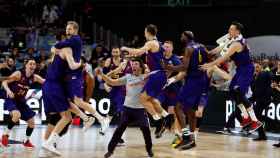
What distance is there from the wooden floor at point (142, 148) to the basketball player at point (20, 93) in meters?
0.31

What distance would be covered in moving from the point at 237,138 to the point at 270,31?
8732 mm

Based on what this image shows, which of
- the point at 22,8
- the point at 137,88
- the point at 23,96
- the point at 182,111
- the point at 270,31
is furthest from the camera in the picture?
the point at 22,8

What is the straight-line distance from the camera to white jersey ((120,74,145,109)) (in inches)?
362

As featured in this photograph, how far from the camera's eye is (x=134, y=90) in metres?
9.25

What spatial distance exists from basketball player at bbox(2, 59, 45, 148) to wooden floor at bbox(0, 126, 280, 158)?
31cm

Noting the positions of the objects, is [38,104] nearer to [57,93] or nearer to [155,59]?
[155,59]

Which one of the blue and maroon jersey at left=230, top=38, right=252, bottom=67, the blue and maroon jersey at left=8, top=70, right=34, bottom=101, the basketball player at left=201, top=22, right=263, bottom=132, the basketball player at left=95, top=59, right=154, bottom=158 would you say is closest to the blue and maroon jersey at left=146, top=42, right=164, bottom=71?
the basketball player at left=201, top=22, right=263, bottom=132

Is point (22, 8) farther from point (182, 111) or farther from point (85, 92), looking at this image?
point (182, 111)

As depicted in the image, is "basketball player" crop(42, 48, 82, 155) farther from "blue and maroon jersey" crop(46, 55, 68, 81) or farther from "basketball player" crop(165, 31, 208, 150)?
"basketball player" crop(165, 31, 208, 150)

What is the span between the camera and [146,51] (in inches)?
412

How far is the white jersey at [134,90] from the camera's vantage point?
362 inches

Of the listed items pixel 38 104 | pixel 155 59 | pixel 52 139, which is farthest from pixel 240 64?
pixel 38 104

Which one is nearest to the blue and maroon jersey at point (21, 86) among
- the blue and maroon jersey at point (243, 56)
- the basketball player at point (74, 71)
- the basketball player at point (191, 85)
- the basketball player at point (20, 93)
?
the basketball player at point (20, 93)

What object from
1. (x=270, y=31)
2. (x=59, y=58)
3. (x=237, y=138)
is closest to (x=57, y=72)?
(x=59, y=58)
